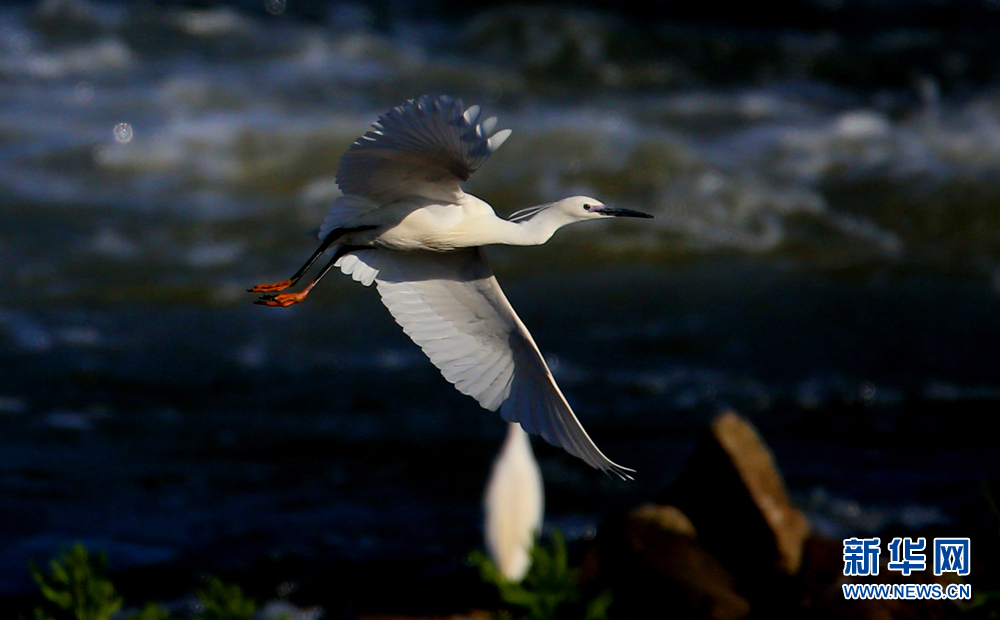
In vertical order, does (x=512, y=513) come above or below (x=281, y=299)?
below

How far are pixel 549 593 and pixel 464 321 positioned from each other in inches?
40.6

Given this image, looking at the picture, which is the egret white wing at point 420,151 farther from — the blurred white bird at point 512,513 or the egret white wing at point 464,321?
the blurred white bird at point 512,513

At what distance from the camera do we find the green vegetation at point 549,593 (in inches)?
164

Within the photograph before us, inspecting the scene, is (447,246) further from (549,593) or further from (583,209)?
(549,593)

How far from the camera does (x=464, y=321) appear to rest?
14.5 feet

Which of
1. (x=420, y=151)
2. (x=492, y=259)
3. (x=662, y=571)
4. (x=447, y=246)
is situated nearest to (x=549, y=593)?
(x=662, y=571)

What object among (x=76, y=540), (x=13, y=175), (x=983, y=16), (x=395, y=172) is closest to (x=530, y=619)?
(x=395, y=172)

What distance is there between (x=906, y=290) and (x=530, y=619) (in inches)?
292

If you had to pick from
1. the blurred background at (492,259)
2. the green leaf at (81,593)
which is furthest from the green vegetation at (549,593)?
the green leaf at (81,593)

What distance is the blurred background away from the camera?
7.26m

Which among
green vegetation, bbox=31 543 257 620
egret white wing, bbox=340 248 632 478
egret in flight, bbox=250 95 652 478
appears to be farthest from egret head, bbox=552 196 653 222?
green vegetation, bbox=31 543 257 620

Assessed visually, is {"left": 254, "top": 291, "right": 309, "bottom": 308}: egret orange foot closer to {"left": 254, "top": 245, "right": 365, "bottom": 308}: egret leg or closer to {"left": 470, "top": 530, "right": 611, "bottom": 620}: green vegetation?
{"left": 254, "top": 245, "right": 365, "bottom": 308}: egret leg

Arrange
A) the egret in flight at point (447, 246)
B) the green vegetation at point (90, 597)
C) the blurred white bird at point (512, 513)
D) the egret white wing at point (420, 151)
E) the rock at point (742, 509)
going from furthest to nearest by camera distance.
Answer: the blurred white bird at point (512, 513) → the rock at point (742, 509) → the green vegetation at point (90, 597) → the egret in flight at point (447, 246) → the egret white wing at point (420, 151)

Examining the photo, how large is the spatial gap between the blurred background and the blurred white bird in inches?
14.6
